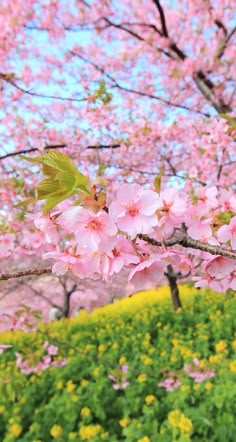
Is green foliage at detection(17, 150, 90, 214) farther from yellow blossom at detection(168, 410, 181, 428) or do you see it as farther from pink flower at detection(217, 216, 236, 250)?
yellow blossom at detection(168, 410, 181, 428)

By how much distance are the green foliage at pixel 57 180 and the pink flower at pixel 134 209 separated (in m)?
0.08

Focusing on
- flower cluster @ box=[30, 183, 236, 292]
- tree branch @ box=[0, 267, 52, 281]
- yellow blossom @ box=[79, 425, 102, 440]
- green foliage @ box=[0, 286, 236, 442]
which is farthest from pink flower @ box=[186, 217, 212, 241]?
yellow blossom @ box=[79, 425, 102, 440]

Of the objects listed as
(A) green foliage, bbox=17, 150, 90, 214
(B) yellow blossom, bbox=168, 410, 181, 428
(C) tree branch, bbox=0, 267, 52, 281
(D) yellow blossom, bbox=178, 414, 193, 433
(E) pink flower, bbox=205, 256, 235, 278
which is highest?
(A) green foliage, bbox=17, 150, 90, 214

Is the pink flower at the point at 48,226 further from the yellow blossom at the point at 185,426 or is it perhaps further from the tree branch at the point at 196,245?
→ the yellow blossom at the point at 185,426

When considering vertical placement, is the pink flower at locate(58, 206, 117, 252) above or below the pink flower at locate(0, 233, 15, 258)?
above

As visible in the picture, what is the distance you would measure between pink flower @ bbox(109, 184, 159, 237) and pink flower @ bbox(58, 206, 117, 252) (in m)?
0.02

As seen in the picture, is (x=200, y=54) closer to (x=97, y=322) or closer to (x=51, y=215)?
(x=97, y=322)

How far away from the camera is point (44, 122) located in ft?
21.6

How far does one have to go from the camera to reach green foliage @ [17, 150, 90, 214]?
85cm

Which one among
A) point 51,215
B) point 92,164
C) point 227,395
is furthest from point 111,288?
point 51,215

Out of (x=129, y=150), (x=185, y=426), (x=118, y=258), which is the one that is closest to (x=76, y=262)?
(x=118, y=258)

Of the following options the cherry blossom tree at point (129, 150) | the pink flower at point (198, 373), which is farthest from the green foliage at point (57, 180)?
the pink flower at point (198, 373)

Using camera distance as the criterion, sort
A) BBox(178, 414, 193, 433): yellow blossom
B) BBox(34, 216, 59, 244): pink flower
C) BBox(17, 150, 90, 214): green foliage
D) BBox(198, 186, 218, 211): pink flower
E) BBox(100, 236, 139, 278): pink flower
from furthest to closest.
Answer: BBox(178, 414, 193, 433): yellow blossom < BBox(198, 186, 218, 211): pink flower < BBox(34, 216, 59, 244): pink flower < BBox(100, 236, 139, 278): pink flower < BBox(17, 150, 90, 214): green foliage

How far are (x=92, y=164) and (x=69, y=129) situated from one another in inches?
29.1
